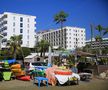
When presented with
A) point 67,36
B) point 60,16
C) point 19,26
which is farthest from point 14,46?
point 67,36

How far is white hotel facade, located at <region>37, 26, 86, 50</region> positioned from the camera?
113 meters

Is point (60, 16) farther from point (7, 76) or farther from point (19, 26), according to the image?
point (7, 76)

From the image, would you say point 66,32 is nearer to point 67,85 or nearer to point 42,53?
point 42,53

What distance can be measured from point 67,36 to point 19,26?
35559mm

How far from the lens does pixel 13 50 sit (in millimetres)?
54750

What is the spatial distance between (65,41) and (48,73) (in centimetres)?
9732

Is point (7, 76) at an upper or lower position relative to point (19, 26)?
lower

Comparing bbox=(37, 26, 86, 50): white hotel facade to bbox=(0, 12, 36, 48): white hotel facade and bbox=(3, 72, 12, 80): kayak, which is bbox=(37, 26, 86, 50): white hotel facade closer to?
bbox=(0, 12, 36, 48): white hotel facade

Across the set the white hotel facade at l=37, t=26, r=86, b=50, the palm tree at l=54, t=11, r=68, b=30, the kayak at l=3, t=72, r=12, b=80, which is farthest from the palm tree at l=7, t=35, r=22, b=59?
the white hotel facade at l=37, t=26, r=86, b=50

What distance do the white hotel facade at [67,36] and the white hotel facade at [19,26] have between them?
83.4 ft

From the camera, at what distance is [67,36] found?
373 feet

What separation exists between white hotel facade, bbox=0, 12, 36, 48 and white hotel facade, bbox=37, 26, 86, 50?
25.4 meters

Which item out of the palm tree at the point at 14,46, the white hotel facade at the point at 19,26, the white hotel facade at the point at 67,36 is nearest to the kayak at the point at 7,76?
the palm tree at the point at 14,46

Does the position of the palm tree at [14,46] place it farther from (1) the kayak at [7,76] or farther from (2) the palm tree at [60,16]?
(1) the kayak at [7,76]
